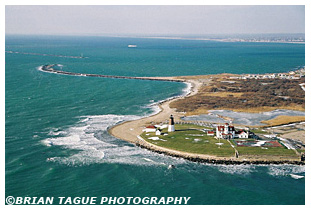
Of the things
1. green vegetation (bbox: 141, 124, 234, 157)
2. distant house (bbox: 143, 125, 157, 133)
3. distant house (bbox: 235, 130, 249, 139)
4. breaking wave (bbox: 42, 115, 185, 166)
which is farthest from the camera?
distant house (bbox: 143, 125, 157, 133)

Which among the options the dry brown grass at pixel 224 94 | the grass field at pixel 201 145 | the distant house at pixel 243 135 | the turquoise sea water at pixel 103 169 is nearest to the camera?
the turquoise sea water at pixel 103 169

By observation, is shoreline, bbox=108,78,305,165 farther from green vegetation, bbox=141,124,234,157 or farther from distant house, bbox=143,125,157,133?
distant house, bbox=143,125,157,133

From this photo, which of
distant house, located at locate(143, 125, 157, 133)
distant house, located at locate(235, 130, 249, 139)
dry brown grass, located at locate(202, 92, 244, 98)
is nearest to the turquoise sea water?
distant house, located at locate(143, 125, 157, 133)

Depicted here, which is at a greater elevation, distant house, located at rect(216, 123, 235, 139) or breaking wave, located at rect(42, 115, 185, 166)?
distant house, located at rect(216, 123, 235, 139)

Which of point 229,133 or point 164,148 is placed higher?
point 229,133

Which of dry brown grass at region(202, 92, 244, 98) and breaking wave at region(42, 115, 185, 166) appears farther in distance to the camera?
dry brown grass at region(202, 92, 244, 98)

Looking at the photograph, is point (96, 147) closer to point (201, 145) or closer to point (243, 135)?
point (201, 145)

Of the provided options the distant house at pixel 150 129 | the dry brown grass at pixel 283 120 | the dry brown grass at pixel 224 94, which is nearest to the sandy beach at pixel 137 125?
the distant house at pixel 150 129

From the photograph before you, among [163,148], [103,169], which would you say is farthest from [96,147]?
[163,148]

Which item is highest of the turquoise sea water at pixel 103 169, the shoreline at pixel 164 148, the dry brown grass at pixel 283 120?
the dry brown grass at pixel 283 120

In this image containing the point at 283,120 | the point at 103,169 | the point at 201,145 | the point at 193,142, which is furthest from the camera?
the point at 283,120

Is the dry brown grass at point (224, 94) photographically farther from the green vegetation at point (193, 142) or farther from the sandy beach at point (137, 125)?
the green vegetation at point (193, 142)
